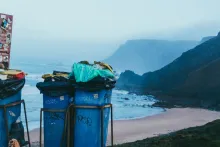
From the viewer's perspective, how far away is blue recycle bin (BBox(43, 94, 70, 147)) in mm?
5051

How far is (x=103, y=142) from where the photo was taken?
504cm

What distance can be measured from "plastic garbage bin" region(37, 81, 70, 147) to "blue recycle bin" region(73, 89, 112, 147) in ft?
0.57

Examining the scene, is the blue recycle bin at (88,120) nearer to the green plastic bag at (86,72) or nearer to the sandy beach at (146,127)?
the green plastic bag at (86,72)

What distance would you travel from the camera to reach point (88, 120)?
16.1ft

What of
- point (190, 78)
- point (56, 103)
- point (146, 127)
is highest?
point (56, 103)

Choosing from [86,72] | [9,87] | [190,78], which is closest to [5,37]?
[9,87]

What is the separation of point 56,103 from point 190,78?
179 feet

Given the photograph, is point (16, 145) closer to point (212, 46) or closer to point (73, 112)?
point (73, 112)

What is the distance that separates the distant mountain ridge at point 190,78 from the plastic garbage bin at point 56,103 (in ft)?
128

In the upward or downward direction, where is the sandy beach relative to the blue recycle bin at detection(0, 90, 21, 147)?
downward

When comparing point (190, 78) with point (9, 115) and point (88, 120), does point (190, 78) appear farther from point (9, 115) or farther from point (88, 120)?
point (9, 115)

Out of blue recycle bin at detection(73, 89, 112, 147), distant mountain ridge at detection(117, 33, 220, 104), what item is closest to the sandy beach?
blue recycle bin at detection(73, 89, 112, 147)

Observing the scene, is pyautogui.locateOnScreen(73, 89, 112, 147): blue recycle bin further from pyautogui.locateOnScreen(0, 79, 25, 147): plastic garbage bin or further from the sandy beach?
Result: the sandy beach

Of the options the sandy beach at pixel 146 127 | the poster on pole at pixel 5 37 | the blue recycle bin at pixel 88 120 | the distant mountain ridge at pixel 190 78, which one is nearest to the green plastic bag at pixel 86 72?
the blue recycle bin at pixel 88 120
